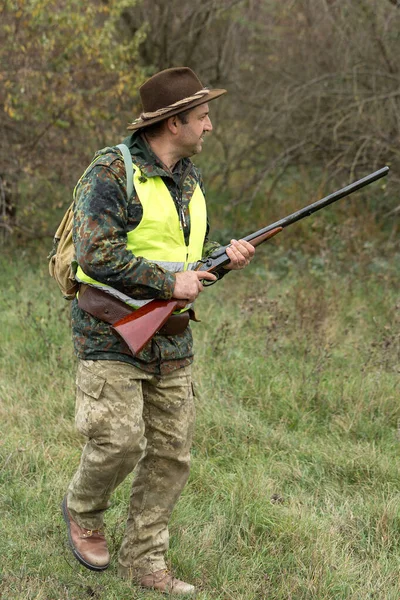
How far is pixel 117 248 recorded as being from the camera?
3084mm

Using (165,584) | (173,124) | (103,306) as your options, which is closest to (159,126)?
(173,124)

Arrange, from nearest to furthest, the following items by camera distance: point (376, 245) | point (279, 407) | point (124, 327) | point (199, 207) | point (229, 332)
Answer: point (124, 327), point (199, 207), point (279, 407), point (229, 332), point (376, 245)

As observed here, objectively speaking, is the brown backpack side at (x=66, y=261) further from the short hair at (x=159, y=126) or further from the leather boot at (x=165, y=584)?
the leather boot at (x=165, y=584)

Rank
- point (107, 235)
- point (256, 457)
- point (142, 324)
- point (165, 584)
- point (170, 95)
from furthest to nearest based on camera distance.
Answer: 1. point (256, 457)
2. point (165, 584)
3. point (170, 95)
4. point (142, 324)
5. point (107, 235)

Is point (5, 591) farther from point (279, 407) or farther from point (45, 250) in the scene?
point (45, 250)

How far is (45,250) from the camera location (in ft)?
30.2

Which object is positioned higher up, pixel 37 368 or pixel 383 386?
pixel 37 368

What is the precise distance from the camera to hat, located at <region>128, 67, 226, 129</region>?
328 cm

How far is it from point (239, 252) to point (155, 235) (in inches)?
14.4

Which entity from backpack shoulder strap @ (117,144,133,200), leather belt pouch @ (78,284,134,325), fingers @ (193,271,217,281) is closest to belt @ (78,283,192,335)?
Answer: leather belt pouch @ (78,284,134,325)

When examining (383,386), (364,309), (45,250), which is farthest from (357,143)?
(383,386)

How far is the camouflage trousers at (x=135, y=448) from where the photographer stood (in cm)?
322

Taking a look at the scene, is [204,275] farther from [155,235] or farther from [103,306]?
[103,306]

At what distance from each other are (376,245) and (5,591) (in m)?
6.26
